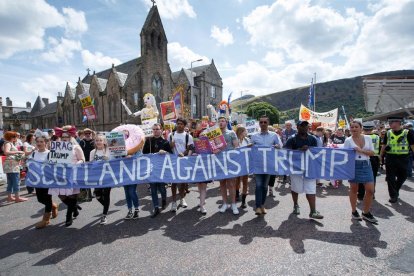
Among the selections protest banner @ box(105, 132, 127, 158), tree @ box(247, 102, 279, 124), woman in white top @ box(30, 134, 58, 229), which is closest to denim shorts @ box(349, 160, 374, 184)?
protest banner @ box(105, 132, 127, 158)

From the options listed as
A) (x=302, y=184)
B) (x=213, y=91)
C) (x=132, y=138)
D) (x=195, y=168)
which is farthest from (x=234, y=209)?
(x=213, y=91)

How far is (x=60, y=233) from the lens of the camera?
5.00m

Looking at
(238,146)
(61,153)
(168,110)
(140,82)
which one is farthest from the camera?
(140,82)

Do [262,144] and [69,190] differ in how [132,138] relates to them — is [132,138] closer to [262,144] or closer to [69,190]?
[69,190]

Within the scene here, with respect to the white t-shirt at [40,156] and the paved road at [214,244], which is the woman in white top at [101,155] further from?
the white t-shirt at [40,156]

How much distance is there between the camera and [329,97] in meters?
153

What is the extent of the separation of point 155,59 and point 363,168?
3996 centimetres

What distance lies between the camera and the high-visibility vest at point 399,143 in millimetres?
6555

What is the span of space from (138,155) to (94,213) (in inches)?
73.4

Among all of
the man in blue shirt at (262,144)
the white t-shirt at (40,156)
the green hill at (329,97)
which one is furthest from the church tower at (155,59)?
the green hill at (329,97)

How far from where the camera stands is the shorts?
209 inches

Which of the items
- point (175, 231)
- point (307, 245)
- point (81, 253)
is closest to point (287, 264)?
point (307, 245)

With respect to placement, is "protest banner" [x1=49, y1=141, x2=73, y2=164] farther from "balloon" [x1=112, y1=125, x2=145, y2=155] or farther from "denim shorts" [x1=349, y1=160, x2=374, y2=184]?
"denim shorts" [x1=349, y1=160, x2=374, y2=184]

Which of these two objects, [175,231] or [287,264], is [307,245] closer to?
[287,264]
